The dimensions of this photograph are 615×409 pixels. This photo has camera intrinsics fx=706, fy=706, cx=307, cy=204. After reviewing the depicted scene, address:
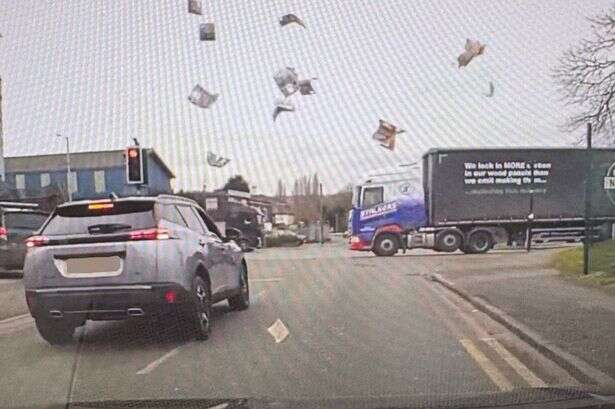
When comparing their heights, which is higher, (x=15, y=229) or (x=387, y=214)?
(x=15, y=229)

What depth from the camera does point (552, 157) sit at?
19188 millimetres

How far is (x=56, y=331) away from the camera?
7.61m

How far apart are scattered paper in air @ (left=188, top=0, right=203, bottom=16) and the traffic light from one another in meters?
1.91

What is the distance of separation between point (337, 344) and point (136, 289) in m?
2.13

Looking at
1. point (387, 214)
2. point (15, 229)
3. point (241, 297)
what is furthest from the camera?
point (387, 214)

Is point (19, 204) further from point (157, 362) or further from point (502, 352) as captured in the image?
point (502, 352)

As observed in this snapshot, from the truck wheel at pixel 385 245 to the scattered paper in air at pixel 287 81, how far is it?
1584cm

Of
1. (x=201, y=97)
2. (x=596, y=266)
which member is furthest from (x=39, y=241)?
(x=596, y=266)

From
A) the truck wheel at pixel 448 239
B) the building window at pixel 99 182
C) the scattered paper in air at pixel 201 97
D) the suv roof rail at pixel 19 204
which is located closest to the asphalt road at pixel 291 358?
the suv roof rail at pixel 19 204

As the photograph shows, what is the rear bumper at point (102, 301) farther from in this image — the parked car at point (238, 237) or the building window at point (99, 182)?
the parked car at point (238, 237)

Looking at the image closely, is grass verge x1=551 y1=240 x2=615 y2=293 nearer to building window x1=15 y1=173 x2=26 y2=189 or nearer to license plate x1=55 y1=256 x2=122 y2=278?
license plate x1=55 y1=256 x2=122 y2=278

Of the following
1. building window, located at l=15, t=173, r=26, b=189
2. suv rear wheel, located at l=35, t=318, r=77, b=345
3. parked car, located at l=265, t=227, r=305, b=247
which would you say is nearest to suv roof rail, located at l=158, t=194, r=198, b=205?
building window, located at l=15, t=173, r=26, b=189

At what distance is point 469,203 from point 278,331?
1543 centimetres

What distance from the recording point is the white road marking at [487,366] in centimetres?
562
